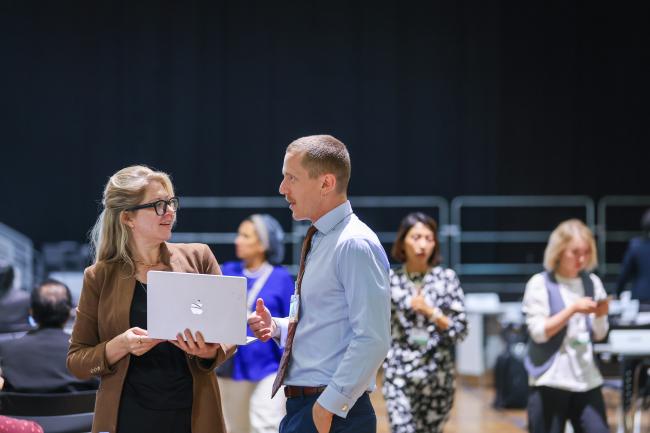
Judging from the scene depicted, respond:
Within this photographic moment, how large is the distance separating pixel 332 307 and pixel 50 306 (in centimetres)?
176

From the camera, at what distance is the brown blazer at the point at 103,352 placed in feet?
10.2

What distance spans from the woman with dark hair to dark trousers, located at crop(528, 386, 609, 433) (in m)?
0.55

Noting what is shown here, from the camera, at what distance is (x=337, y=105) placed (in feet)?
47.9

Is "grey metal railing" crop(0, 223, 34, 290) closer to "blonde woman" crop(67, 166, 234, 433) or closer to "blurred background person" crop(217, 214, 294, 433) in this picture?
"blurred background person" crop(217, 214, 294, 433)

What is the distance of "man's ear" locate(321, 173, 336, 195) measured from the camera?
3.00m

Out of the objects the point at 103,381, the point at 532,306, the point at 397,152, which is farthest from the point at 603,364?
the point at 397,152

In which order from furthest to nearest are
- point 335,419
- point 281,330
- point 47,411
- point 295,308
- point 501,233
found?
point 501,233, point 47,411, point 281,330, point 295,308, point 335,419

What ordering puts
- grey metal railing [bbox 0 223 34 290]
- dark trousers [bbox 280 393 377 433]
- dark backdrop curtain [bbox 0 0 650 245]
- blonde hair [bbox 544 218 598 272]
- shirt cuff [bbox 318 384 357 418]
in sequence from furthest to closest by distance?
dark backdrop curtain [bbox 0 0 650 245], grey metal railing [bbox 0 223 34 290], blonde hair [bbox 544 218 598 272], dark trousers [bbox 280 393 377 433], shirt cuff [bbox 318 384 357 418]

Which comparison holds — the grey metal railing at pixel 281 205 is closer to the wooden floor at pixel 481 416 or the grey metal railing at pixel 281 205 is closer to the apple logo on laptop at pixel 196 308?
the wooden floor at pixel 481 416

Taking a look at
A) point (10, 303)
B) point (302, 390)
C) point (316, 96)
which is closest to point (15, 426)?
point (302, 390)

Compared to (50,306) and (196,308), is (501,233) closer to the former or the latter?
(50,306)

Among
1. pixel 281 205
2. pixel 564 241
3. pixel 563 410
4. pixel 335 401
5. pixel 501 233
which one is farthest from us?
pixel 501 233

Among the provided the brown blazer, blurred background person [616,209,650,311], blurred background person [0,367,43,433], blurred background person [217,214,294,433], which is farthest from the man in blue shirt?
blurred background person [616,209,650,311]

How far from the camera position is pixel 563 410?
5012 millimetres
